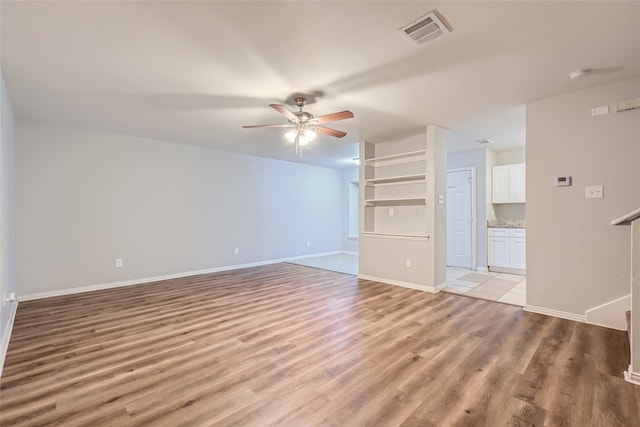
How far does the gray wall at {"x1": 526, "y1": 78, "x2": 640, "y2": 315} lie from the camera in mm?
2891

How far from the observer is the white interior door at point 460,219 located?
20.0 feet

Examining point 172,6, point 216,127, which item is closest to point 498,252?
point 216,127

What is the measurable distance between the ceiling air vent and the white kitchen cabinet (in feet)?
15.6

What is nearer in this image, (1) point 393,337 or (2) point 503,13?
(2) point 503,13

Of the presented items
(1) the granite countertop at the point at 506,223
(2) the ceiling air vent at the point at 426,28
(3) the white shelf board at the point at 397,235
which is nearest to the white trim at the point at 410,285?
(3) the white shelf board at the point at 397,235

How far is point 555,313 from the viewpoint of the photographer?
328 cm

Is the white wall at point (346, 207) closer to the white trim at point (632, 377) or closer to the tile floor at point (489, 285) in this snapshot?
the tile floor at point (489, 285)

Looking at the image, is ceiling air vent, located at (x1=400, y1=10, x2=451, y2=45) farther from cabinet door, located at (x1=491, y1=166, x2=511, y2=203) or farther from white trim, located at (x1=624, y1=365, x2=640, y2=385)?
cabinet door, located at (x1=491, y1=166, x2=511, y2=203)

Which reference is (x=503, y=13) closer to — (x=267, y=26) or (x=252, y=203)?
(x=267, y=26)

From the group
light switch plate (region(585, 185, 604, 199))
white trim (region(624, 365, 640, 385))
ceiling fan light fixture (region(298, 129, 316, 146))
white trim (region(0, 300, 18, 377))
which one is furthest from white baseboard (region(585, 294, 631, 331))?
white trim (region(0, 300, 18, 377))

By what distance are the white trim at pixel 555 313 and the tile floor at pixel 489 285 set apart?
10.7 inches

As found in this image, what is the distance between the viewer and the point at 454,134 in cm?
488

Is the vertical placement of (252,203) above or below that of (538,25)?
below

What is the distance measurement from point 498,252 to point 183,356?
5.70 m
